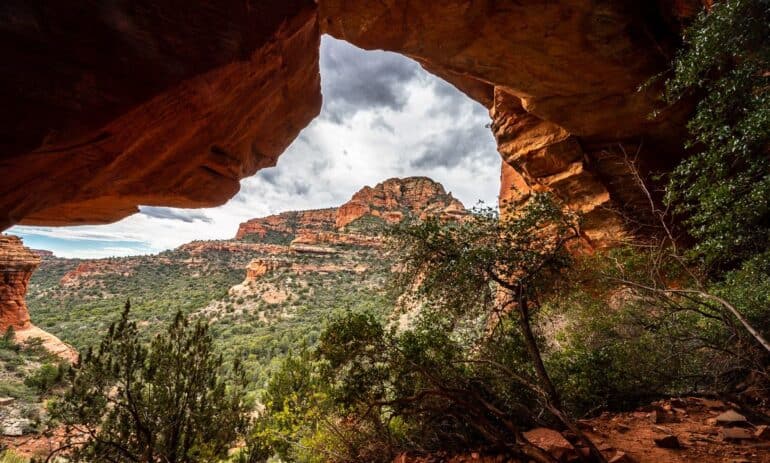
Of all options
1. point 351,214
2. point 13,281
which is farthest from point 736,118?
point 351,214

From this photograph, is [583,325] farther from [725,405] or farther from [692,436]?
[692,436]

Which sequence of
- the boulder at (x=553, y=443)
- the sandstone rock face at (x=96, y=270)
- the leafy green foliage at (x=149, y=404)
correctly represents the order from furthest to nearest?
the sandstone rock face at (x=96, y=270) < the leafy green foliage at (x=149, y=404) < the boulder at (x=553, y=443)

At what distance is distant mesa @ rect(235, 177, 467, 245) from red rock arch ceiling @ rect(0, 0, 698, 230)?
5227cm

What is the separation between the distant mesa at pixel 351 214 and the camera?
2584 inches

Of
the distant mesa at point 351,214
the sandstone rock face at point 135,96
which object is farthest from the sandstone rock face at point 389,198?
the sandstone rock face at point 135,96

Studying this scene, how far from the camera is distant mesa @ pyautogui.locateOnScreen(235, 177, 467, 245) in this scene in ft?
215

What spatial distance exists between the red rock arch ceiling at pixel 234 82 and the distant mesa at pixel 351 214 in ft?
171

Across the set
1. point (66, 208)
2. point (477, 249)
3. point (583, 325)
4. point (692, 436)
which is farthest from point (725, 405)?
point (66, 208)

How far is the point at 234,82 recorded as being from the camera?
4.68 metres

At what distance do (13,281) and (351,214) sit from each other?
63618 mm

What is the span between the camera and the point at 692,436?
4.46 m

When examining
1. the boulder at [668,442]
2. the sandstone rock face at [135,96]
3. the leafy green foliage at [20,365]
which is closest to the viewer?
the sandstone rock face at [135,96]

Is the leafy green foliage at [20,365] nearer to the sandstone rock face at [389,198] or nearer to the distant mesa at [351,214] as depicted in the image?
the distant mesa at [351,214]

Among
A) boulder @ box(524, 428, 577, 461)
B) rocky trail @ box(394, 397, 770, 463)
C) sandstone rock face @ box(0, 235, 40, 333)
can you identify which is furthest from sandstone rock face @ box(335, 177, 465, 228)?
boulder @ box(524, 428, 577, 461)
